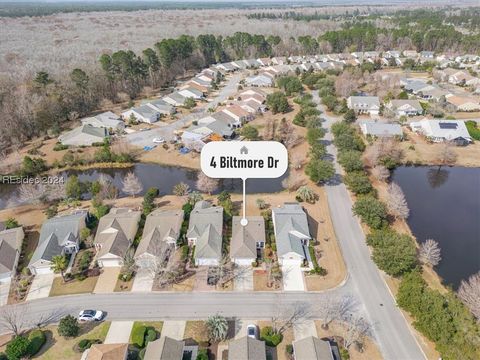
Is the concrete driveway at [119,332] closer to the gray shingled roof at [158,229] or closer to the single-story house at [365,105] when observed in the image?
the gray shingled roof at [158,229]

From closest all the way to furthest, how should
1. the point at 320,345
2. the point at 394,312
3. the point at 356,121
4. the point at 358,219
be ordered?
the point at 320,345 < the point at 394,312 < the point at 358,219 < the point at 356,121

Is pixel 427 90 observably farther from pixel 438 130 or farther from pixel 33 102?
pixel 33 102

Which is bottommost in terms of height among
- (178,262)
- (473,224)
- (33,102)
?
(473,224)

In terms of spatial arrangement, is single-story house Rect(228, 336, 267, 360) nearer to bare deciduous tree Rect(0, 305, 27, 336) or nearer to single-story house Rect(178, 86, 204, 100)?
bare deciduous tree Rect(0, 305, 27, 336)

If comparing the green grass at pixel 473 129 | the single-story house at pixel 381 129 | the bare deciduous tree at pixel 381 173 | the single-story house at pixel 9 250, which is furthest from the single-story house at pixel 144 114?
the green grass at pixel 473 129

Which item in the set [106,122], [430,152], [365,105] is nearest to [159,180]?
[106,122]

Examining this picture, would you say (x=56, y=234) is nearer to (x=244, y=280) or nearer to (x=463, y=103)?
(x=244, y=280)

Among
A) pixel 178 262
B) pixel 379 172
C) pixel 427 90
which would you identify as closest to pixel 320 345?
pixel 178 262

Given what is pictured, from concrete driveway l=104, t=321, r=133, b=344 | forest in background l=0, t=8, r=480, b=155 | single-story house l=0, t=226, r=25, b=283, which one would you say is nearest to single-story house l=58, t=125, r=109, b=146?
forest in background l=0, t=8, r=480, b=155
